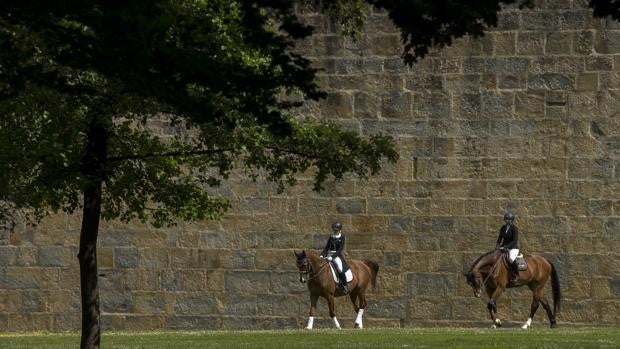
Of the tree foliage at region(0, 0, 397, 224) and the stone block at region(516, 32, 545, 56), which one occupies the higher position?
the stone block at region(516, 32, 545, 56)

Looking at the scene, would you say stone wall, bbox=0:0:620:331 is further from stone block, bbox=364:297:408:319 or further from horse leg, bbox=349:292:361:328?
horse leg, bbox=349:292:361:328

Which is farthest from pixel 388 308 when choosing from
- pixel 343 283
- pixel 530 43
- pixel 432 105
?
pixel 530 43

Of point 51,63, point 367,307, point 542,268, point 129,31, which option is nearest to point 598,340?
point 542,268

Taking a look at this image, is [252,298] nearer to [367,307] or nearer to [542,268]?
[367,307]

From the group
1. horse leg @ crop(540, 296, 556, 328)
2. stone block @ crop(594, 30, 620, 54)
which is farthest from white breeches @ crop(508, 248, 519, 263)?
stone block @ crop(594, 30, 620, 54)

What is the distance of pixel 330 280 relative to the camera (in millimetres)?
30344

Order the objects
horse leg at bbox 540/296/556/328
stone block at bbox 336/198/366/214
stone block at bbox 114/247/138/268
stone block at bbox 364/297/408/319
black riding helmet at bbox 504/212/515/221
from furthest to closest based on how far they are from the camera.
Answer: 1. stone block at bbox 114/247/138/268
2. stone block at bbox 336/198/366/214
3. stone block at bbox 364/297/408/319
4. horse leg at bbox 540/296/556/328
5. black riding helmet at bbox 504/212/515/221

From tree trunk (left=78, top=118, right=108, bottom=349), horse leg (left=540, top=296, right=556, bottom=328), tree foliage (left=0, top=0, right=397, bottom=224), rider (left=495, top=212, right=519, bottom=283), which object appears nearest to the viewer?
tree foliage (left=0, top=0, right=397, bottom=224)

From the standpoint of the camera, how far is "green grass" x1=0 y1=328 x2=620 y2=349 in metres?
24.2

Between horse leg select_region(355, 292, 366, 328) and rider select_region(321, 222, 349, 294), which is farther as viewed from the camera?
horse leg select_region(355, 292, 366, 328)

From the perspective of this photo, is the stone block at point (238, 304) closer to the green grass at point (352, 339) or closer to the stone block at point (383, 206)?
the green grass at point (352, 339)

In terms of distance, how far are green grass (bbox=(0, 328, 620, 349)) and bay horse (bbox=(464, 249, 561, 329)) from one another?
0.90 m

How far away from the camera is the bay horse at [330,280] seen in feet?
98.8

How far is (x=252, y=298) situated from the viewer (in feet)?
103
